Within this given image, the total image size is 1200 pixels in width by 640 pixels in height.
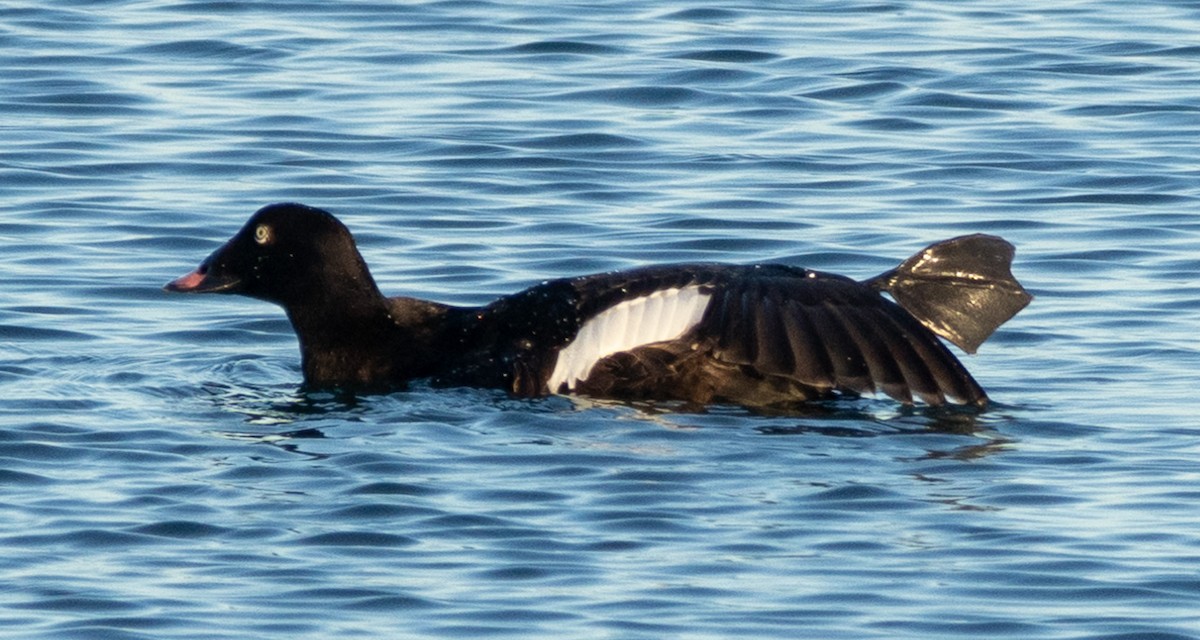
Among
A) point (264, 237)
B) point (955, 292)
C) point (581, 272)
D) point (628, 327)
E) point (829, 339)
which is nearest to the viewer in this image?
point (829, 339)

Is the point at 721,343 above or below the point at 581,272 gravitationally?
above

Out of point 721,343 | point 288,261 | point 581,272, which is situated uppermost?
point 288,261

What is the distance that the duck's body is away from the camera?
9453mm

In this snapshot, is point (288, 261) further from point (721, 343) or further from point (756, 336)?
point (756, 336)

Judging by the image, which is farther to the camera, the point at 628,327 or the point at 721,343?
the point at 628,327

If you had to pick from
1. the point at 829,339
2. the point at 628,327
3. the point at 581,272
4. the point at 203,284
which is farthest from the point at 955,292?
the point at 203,284

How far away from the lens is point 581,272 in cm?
1179

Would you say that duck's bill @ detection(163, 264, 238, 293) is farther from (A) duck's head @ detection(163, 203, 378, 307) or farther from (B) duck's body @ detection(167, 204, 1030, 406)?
(B) duck's body @ detection(167, 204, 1030, 406)

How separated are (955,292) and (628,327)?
1204 millimetres

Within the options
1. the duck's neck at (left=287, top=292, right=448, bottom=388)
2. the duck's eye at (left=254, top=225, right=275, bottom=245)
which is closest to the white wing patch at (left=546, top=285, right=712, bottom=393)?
the duck's neck at (left=287, top=292, right=448, bottom=388)

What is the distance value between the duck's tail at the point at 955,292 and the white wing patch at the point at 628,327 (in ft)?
2.27

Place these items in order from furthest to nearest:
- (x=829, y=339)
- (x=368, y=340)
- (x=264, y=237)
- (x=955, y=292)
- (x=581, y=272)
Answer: (x=581, y=272), (x=264, y=237), (x=368, y=340), (x=955, y=292), (x=829, y=339)

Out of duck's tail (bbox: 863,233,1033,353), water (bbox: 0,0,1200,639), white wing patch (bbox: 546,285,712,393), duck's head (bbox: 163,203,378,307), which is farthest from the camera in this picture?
duck's head (bbox: 163,203,378,307)

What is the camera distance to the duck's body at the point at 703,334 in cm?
945
